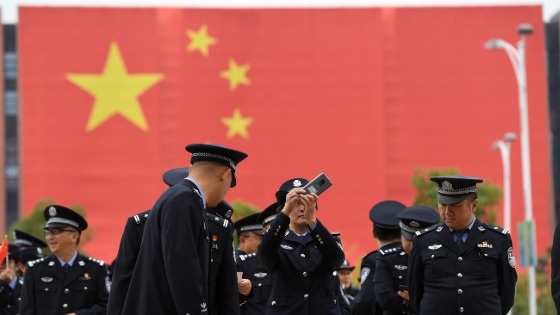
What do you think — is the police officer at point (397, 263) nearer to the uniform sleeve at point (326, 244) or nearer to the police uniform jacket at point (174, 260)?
the uniform sleeve at point (326, 244)

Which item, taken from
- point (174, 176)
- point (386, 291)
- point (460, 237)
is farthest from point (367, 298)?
point (174, 176)

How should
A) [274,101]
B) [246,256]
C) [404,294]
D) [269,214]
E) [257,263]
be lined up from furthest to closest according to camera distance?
[274,101] < [246,256] < [257,263] < [269,214] < [404,294]

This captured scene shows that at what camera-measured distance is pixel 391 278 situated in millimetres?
10070

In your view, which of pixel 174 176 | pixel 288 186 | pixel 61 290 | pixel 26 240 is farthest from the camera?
pixel 26 240

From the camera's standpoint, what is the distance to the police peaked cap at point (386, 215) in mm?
10659

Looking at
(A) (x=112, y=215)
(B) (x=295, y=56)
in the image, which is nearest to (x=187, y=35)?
(B) (x=295, y=56)

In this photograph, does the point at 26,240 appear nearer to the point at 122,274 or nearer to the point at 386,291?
the point at 386,291

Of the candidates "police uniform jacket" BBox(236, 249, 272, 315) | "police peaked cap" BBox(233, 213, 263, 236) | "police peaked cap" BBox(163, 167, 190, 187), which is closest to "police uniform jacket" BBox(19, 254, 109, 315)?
"police uniform jacket" BBox(236, 249, 272, 315)

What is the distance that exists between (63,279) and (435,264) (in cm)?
367

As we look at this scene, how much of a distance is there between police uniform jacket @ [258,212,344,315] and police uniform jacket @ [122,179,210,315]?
2341 mm

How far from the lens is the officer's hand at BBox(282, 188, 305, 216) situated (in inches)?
327

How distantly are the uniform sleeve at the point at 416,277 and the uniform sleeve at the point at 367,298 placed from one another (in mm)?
1662

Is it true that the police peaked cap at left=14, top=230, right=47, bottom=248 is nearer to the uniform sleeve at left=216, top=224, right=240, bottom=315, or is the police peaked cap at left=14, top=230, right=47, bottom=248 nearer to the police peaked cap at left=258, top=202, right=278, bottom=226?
the police peaked cap at left=258, top=202, right=278, bottom=226

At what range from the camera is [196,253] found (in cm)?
621
